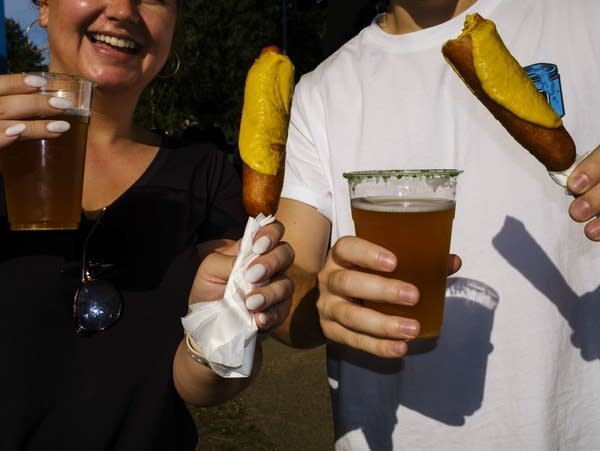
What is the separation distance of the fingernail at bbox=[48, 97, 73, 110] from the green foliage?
16.2 m

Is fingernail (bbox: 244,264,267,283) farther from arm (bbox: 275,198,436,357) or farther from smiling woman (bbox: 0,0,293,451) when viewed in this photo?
arm (bbox: 275,198,436,357)

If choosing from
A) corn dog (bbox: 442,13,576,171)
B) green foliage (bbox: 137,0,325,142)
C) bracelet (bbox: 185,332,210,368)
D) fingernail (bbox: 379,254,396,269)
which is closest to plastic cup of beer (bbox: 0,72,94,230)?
bracelet (bbox: 185,332,210,368)

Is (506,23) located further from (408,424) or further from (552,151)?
(408,424)

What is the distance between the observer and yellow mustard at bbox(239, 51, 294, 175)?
1580 millimetres

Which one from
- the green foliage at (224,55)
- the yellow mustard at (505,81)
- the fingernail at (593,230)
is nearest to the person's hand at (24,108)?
the yellow mustard at (505,81)

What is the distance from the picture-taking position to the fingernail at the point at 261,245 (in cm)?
155

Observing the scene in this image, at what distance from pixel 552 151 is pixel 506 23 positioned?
2.54ft

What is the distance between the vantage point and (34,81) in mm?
1508

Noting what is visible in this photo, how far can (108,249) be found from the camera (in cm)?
214

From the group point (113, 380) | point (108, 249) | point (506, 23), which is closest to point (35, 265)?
point (108, 249)

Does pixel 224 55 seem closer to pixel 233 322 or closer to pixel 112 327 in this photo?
pixel 112 327

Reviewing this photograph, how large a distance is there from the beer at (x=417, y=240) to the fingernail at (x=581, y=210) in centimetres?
31

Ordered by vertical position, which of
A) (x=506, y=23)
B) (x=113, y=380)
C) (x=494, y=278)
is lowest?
(x=113, y=380)

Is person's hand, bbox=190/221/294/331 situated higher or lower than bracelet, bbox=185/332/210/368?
higher
